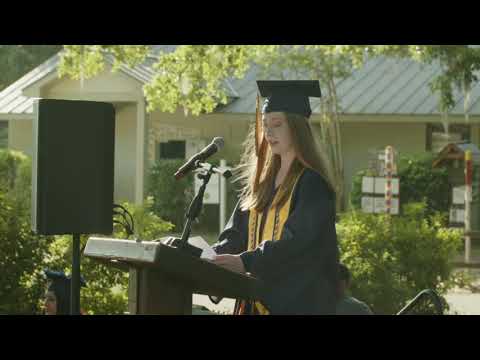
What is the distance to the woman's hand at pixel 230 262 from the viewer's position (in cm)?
396

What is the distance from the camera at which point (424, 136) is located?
2509cm

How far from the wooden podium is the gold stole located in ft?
2.12

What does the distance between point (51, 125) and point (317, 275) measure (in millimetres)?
1785

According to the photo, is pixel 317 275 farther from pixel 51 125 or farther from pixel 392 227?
pixel 392 227

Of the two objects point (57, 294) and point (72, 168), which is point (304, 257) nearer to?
point (72, 168)

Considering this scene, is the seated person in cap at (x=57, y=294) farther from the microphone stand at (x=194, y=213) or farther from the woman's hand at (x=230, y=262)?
the microphone stand at (x=194, y=213)

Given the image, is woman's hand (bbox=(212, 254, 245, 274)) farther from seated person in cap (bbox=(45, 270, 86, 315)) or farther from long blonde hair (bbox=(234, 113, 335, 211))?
seated person in cap (bbox=(45, 270, 86, 315))

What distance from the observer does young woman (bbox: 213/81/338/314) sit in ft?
13.4

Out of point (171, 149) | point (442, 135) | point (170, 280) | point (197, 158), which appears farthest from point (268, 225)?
point (171, 149)

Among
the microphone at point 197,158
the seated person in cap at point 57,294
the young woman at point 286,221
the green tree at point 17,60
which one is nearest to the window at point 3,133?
the green tree at point 17,60

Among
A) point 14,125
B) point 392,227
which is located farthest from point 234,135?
point 392,227

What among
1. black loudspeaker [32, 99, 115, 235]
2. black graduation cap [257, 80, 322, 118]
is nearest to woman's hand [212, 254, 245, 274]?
black graduation cap [257, 80, 322, 118]

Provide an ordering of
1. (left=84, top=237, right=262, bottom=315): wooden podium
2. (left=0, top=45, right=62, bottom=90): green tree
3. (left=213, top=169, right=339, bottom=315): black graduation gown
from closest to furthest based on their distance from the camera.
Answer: (left=84, top=237, right=262, bottom=315): wooden podium → (left=213, top=169, right=339, bottom=315): black graduation gown → (left=0, top=45, right=62, bottom=90): green tree

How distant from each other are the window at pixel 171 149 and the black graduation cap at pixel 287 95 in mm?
22408
